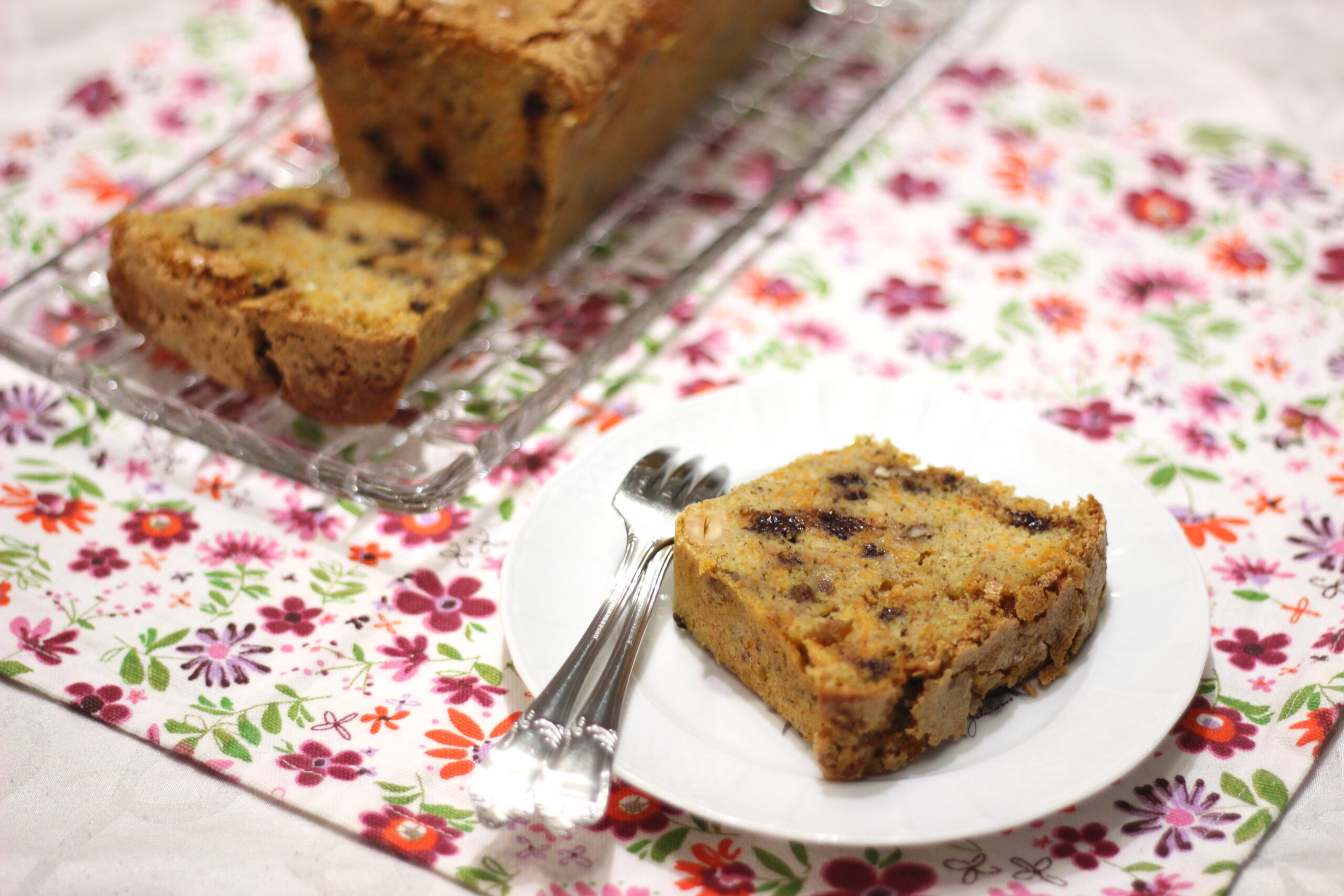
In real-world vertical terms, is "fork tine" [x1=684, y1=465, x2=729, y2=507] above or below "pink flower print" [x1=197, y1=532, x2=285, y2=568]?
above

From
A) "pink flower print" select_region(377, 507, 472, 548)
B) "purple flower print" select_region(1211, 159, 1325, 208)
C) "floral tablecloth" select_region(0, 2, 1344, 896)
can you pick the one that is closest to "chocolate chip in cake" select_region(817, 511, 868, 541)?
"floral tablecloth" select_region(0, 2, 1344, 896)

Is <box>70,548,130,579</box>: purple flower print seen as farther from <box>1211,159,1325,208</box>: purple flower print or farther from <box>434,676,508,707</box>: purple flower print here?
<box>1211,159,1325,208</box>: purple flower print

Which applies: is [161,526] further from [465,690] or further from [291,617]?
[465,690]

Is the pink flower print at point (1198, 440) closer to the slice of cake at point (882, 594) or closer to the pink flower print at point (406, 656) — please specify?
the slice of cake at point (882, 594)

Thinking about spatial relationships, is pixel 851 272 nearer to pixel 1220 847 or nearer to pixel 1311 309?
pixel 1311 309

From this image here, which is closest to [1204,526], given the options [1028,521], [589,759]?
[1028,521]

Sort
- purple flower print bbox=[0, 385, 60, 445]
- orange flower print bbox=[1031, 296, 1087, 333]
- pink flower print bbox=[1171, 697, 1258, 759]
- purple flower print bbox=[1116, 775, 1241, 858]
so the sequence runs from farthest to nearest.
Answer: orange flower print bbox=[1031, 296, 1087, 333] → purple flower print bbox=[0, 385, 60, 445] → pink flower print bbox=[1171, 697, 1258, 759] → purple flower print bbox=[1116, 775, 1241, 858]
